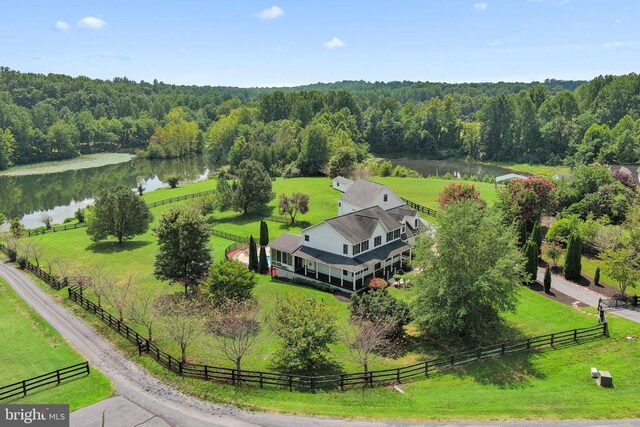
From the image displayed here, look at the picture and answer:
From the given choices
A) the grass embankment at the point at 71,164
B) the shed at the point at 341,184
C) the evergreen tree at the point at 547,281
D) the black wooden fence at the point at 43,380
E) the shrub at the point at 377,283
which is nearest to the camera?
the black wooden fence at the point at 43,380

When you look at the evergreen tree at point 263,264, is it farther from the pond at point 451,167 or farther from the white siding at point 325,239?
the pond at point 451,167

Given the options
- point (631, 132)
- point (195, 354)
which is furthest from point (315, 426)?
point (631, 132)

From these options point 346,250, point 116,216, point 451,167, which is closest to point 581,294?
point 346,250

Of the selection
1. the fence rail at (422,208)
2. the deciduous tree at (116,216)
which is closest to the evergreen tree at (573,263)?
the fence rail at (422,208)

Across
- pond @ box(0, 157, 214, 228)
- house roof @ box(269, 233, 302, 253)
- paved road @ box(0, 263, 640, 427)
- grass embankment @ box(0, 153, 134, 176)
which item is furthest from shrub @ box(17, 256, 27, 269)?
grass embankment @ box(0, 153, 134, 176)

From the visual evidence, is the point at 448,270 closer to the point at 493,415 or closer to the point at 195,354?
the point at 493,415
